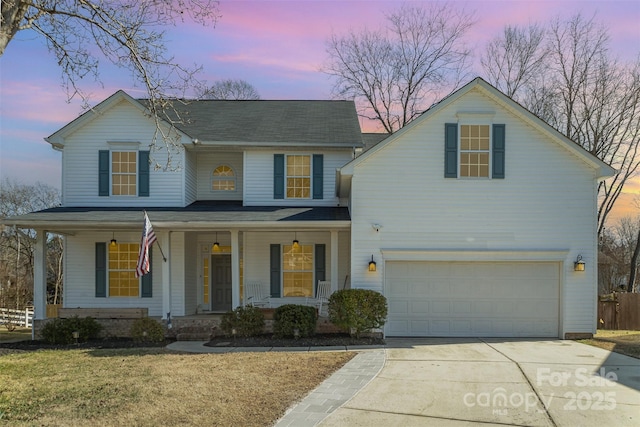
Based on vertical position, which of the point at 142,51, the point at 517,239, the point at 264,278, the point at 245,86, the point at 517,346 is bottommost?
the point at 517,346

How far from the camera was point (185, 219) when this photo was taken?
13.6 m

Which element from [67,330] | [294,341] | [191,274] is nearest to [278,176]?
[191,274]

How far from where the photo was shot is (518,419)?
21.0ft

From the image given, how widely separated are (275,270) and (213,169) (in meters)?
3.80

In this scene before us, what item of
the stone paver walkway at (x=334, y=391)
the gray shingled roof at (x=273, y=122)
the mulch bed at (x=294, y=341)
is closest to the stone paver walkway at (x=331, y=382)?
the stone paver walkway at (x=334, y=391)

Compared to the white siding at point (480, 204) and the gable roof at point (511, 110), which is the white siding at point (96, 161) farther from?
the white siding at point (480, 204)

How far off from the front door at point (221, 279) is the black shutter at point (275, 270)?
179 centimetres

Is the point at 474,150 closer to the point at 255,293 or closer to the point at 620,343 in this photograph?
the point at 620,343

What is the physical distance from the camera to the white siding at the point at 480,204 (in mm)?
13078

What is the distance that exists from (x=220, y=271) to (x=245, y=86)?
19.4 meters

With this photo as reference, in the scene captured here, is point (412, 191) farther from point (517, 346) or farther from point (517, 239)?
point (517, 346)

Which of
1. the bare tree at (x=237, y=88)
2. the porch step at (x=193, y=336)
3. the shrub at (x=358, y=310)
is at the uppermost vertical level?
the bare tree at (x=237, y=88)

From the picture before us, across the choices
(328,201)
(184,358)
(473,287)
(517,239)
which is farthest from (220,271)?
(517,239)

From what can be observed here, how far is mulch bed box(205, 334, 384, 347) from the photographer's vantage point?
39.7 feet
